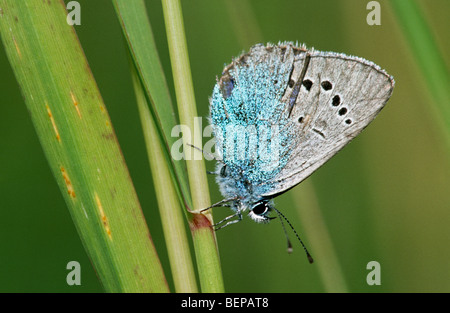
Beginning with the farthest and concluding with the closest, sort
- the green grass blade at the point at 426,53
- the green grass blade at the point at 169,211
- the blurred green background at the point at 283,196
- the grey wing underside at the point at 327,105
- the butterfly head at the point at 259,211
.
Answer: the blurred green background at the point at 283,196 < the butterfly head at the point at 259,211 < the grey wing underside at the point at 327,105 < the green grass blade at the point at 169,211 < the green grass blade at the point at 426,53

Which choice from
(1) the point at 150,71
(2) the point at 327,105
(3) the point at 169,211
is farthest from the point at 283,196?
(1) the point at 150,71

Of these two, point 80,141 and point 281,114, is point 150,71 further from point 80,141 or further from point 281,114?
point 281,114

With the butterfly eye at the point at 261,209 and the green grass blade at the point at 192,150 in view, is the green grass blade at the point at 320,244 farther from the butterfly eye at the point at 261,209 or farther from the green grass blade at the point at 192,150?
the green grass blade at the point at 192,150

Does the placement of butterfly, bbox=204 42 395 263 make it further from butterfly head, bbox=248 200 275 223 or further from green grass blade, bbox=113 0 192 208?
green grass blade, bbox=113 0 192 208

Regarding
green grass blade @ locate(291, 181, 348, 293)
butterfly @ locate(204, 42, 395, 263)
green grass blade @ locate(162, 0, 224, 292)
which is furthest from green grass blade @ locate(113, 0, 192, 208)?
green grass blade @ locate(291, 181, 348, 293)

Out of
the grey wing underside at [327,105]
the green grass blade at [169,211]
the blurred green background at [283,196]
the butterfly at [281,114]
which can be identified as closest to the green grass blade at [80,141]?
the green grass blade at [169,211]

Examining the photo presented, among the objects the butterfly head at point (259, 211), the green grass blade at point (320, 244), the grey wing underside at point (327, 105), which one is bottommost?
the green grass blade at point (320, 244)
